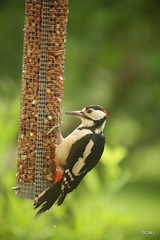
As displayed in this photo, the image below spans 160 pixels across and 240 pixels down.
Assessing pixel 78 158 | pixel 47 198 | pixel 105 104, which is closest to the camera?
pixel 47 198

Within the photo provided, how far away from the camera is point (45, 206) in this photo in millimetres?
4688

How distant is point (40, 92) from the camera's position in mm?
4762

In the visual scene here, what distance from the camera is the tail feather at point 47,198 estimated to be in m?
4.68

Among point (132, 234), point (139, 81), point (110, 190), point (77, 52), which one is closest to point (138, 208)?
point (132, 234)

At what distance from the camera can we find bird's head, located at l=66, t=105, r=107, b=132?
189 inches

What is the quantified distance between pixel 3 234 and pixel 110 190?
1115mm

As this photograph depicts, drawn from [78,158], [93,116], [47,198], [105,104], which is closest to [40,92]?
[93,116]

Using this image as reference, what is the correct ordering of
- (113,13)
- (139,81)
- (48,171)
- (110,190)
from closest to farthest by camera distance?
1. (48,171)
2. (110,190)
3. (113,13)
4. (139,81)

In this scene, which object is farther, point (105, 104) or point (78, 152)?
point (105, 104)

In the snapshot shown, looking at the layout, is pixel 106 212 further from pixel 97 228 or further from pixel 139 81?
pixel 139 81

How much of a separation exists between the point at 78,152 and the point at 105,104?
18.6ft

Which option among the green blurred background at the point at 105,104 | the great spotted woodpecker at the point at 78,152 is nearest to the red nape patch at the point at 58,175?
the great spotted woodpecker at the point at 78,152

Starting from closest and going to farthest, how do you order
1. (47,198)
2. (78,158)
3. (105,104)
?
1. (47,198)
2. (78,158)
3. (105,104)

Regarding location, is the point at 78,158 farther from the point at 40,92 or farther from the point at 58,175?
the point at 40,92
